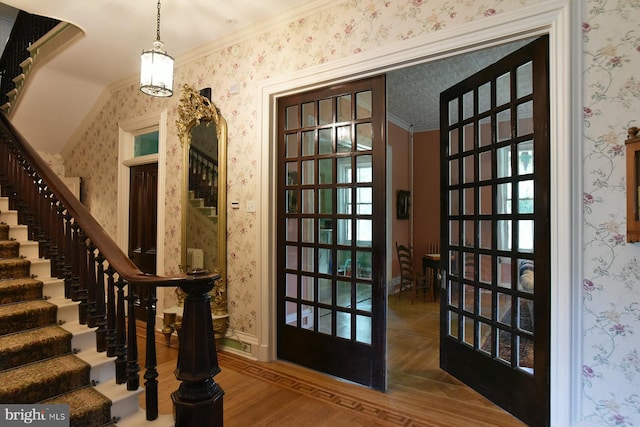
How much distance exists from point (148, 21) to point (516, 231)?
352cm

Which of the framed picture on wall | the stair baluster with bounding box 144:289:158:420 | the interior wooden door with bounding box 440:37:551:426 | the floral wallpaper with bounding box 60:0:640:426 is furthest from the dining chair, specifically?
the stair baluster with bounding box 144:289:158:420

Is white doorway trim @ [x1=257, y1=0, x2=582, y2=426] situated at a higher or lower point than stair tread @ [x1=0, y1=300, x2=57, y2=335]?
higher

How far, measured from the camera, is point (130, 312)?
1885 mm

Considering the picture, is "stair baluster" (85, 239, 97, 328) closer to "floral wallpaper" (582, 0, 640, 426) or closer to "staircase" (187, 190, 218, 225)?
"staircase" (187, 190, 218, 225)

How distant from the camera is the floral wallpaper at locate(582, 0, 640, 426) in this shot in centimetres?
181

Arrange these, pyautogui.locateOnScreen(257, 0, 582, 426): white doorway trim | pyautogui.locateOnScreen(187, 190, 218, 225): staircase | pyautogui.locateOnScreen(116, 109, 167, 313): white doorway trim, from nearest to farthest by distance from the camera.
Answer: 1. pyautogui.locateOnScreen(257, 0, 582, 426): white doorway trim
2. pyautogui.locateOnScreen(187, 190, 218, 225): staircase
3. pyautogui.locateOnScreen(116, 109, 167, 313): white doorway trim

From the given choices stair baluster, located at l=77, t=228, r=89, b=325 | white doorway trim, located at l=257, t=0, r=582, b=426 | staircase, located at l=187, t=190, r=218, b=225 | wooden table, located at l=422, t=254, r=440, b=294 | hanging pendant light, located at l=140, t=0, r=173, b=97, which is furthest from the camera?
wooden table, located at l=422, t=254, r=440, b=294

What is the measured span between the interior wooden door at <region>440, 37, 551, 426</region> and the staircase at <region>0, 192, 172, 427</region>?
213 cm

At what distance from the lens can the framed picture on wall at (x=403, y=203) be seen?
6375 mm

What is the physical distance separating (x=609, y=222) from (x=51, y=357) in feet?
10.8

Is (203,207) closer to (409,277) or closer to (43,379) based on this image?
(43,379)

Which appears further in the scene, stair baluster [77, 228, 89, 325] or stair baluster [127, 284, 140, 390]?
stair baluster [77, 228, 89, 325]

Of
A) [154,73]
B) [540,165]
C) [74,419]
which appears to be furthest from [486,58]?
[74,419]

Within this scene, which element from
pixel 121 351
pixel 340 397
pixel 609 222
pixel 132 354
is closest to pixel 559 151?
pixel 609 222
